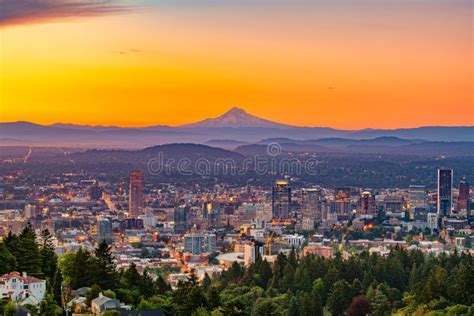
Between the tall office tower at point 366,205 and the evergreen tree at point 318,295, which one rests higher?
the evergreen tree at point 318,295

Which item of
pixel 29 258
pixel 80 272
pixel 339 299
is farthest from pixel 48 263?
pixel 339 299

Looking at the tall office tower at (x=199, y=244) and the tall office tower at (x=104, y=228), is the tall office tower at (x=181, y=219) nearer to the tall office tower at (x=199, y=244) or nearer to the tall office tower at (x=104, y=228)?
the tall office tower at (x=104, y=228)

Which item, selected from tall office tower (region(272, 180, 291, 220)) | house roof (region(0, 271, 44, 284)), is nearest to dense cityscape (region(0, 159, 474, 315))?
house roof (region(0, 271, 44, 284))

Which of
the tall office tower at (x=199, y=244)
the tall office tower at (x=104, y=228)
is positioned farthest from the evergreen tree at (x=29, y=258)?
the tall office tower at (x=104, y=228)

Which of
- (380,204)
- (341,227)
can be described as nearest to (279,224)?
(341,227)

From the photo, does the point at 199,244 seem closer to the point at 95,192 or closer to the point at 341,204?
the point at 341,204

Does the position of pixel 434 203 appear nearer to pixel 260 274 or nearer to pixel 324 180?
pixel 324 180
